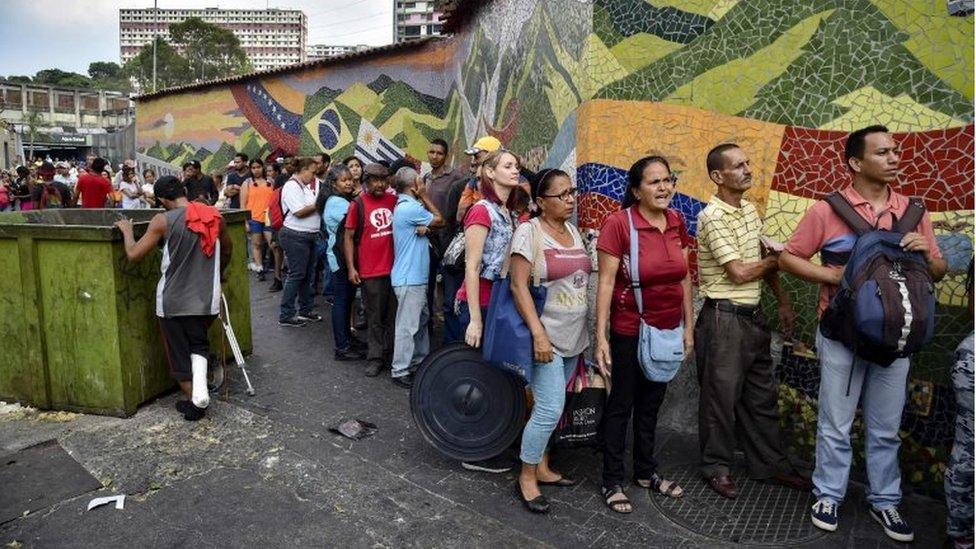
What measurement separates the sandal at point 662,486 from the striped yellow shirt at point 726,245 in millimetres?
1044

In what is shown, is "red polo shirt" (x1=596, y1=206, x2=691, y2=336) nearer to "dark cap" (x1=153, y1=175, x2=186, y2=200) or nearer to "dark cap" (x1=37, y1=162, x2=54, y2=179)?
"dark cap" (x1=153, y1=175, x2=186, y2=200)

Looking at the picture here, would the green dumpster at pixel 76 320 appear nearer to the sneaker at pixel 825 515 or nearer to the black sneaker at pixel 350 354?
the black sneaker at pixel 350 354

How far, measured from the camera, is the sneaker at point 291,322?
7636 mm

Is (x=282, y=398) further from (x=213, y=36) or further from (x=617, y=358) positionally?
(x=213, y=36)

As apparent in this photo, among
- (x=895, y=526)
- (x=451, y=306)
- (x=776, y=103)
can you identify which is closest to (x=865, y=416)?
(x=895, y=526)

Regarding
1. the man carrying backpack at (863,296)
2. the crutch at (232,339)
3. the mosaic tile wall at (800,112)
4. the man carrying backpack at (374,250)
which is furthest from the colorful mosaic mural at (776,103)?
the crutch at (232,339)

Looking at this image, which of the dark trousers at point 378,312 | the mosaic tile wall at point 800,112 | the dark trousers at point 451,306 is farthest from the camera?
the dark trousers at point 378,312

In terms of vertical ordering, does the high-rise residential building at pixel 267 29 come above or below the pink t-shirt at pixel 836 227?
above

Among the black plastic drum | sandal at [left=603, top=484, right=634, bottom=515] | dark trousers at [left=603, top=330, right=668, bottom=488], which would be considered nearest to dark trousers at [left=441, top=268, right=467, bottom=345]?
the black plastic drum

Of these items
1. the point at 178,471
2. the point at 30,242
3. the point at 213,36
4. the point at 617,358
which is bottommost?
the point at 178,471

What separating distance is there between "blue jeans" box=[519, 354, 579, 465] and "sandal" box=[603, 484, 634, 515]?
0.41 m

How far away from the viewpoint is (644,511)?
381cm

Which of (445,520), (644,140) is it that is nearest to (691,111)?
(644,140)

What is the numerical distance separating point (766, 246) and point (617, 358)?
3.41 feet
